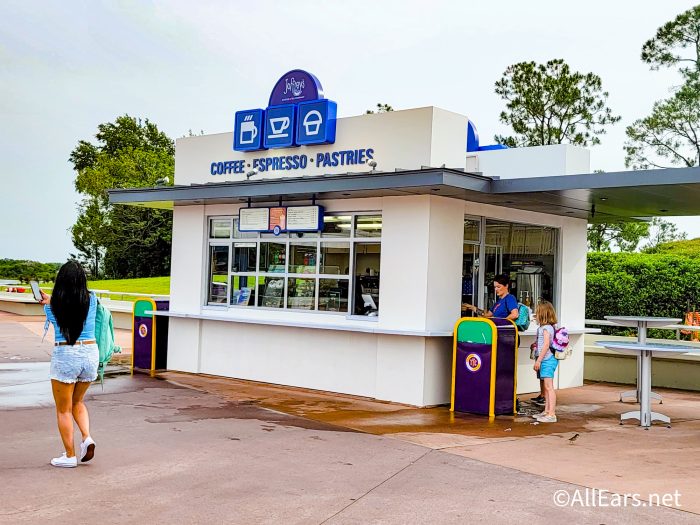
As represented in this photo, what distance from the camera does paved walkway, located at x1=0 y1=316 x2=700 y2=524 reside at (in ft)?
18.9

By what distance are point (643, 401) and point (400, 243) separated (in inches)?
146

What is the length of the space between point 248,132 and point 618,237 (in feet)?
76.5

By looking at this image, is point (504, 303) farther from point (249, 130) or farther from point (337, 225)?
point (249, 130)

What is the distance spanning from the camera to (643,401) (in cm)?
974

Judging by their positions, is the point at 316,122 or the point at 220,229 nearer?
the point at 316,122

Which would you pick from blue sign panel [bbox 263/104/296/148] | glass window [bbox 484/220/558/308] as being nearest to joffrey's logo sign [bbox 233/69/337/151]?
blue sign panel [bbox 263/104/296/148]

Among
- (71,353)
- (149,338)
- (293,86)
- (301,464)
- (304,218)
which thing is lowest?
(301,464)

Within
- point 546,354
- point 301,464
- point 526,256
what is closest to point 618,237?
point 526,256

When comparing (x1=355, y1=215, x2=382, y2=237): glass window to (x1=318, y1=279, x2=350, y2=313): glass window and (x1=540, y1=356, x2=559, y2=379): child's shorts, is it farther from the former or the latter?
(x1=540, y1=356, x2=559, y2=379): child's shorts

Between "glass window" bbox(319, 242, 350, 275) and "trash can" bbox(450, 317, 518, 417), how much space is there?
2.10 m

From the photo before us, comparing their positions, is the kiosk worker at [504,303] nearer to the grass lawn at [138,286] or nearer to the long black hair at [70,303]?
the long black hair at [70,303]
